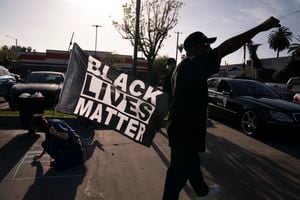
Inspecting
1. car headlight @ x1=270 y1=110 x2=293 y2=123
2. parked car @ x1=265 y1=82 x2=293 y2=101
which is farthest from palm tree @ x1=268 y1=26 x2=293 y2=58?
car headlight @ x1=270 y1=110 x2=293 y2=123

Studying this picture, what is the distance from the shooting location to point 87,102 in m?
5.74

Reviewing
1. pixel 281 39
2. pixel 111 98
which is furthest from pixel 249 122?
pixel 281 39

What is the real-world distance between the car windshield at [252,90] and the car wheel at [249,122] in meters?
0.91

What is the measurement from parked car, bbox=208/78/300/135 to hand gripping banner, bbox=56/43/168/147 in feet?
12.3

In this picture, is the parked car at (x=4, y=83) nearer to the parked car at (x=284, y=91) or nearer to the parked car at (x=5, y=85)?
the parked car at (x=5, y=85)

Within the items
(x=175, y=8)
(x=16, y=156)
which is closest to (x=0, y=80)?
(x=16, y=156)

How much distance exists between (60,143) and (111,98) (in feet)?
3.70

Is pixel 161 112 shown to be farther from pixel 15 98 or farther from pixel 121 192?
pixel 15 98

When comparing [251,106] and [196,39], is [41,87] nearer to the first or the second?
[251,106]

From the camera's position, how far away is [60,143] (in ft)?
17.4

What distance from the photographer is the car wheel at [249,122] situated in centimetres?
827

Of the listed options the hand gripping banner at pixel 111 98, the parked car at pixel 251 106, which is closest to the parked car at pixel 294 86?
the parked car at pixel 251 106

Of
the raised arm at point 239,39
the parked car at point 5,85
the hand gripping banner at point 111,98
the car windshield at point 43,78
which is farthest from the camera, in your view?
the parked car at point 5,85

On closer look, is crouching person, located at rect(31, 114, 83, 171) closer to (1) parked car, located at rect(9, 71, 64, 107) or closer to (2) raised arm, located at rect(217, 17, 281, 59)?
(2) raised arm, located at rect(217, 17, 281, 59)
